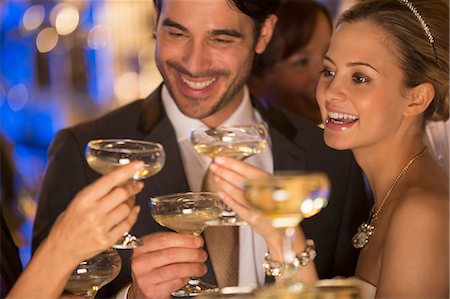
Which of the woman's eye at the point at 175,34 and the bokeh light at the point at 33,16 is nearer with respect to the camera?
the woman's eye at the point at 175,34

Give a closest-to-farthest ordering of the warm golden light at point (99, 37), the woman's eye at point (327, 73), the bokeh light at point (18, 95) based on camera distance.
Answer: the woman's eye at point (327, 73) < the warm golden light at point (99, 37) < the bokeh light at point (18, 95)

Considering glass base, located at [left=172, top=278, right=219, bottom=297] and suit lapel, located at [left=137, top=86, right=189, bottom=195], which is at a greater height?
suit lapel, located at [left=137, top=86, right=189, bottom=195]

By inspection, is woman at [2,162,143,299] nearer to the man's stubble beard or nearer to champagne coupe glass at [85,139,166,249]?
champagne coupe glass at [85,139,166,249]

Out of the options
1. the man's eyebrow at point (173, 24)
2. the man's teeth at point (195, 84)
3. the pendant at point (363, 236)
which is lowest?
the pendant at point (363, 236)

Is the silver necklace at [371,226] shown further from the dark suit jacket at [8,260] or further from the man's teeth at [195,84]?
the dark suit jacket at [8,260]

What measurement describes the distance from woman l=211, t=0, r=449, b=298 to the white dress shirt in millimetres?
396

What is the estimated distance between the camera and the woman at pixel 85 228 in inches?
67.3

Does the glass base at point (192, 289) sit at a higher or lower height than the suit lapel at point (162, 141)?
lower

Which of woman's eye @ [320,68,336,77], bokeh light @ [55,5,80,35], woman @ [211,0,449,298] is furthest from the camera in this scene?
bokeh light @ [55,5,80,35]

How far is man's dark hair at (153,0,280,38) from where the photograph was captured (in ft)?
9.20

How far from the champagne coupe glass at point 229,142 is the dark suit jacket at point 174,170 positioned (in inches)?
22.2

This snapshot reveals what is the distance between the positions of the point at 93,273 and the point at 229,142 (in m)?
0.45

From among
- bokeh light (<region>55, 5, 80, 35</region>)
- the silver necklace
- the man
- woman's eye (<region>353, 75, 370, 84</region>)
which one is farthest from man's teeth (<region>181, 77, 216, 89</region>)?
bokeh light (<region>55, 5, 80, 35</region>)

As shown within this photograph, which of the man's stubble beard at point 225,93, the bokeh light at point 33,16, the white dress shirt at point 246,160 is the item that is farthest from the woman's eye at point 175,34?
the bokeh light at point 33,16
